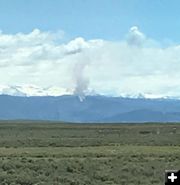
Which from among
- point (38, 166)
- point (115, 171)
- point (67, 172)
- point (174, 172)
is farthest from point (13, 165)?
point (174, 172)

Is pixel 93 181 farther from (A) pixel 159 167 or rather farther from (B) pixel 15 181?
(A) pixel 159 167

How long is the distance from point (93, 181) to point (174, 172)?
19.6 meters

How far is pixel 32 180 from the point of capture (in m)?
23.0

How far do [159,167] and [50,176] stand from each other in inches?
264

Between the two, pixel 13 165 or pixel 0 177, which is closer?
pixel 0 177

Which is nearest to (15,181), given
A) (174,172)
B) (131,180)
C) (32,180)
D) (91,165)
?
(32,180)

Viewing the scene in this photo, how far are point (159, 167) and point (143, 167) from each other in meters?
0.90

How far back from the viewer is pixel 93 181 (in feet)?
78.1

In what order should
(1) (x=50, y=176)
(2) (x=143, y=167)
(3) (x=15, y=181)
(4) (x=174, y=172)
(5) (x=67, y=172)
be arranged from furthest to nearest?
(2) (x=143, y=167) < (5) (x=67, y=172) < (1) (x=50, y=176) < (3) (x=15, y=181) < (4) (x=174, y=172)

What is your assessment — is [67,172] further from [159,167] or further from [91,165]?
[159,167]

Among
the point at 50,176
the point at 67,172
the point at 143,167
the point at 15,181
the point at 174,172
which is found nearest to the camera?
the point at 174,172

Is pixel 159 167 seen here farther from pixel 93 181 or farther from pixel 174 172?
pixel 174 172

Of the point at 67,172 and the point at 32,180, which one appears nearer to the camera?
the point at 32,180

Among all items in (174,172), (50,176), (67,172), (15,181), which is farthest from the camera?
(67,172)
